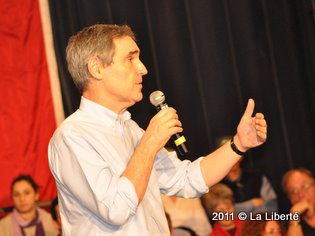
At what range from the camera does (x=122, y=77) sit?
75.7 inches

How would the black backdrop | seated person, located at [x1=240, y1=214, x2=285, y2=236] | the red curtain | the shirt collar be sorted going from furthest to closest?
the black backdrop, the red curtain, seated person, located at [x1=240, y1=214, x2=285, y2=236], the shirt collar

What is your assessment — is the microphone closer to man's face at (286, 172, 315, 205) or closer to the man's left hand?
the man's left hand

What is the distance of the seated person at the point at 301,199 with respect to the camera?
3906 mm

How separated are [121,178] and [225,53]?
3.30 m

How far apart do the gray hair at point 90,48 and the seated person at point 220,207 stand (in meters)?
2.13

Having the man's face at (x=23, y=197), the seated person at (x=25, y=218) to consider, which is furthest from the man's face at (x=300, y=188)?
the man's face at (x=23, y=197)

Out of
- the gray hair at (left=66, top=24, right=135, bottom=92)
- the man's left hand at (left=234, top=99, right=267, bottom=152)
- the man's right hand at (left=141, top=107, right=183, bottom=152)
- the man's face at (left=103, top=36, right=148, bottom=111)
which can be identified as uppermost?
the gray hair at (left=66, top=24, right=135, bottom=92)

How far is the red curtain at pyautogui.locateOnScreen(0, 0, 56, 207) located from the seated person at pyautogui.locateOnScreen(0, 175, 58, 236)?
12cm

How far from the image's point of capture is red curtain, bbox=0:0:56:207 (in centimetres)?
438

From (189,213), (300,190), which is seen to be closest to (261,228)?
(189,213)

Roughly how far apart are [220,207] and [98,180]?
2.47 meters

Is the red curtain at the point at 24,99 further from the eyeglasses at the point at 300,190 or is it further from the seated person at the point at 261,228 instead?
the eyeglasses at the point at 300,190

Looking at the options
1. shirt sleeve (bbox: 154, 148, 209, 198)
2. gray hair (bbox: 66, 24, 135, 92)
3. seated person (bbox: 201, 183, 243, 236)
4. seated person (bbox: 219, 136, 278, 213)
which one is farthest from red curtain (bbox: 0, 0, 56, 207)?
gray hair (bbox: 66, 24, 135, 92)

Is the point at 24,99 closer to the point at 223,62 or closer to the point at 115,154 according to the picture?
the point at 223,62
